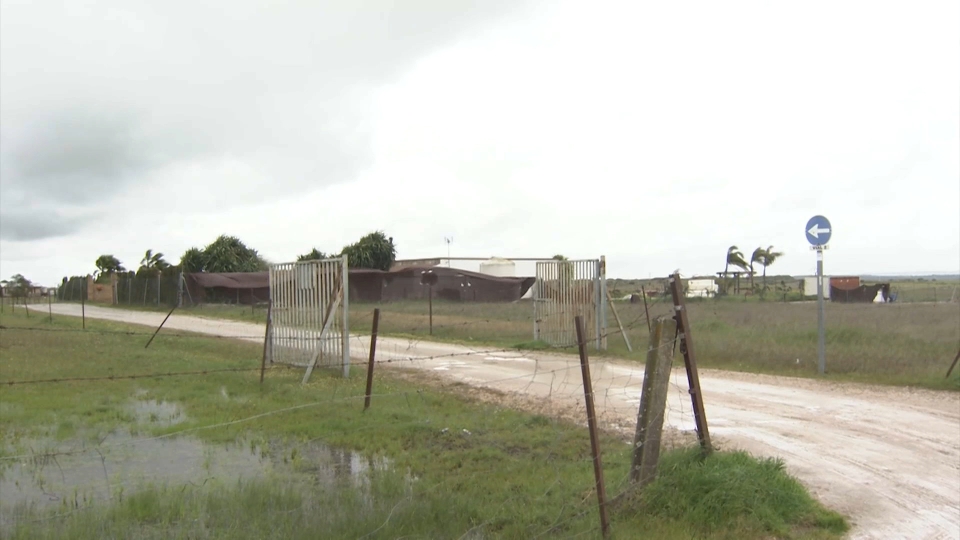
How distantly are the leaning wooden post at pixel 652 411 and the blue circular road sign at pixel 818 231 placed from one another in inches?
368

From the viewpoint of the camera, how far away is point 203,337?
21547 mm

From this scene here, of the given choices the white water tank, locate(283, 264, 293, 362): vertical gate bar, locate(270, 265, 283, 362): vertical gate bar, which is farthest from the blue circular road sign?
the white water tank

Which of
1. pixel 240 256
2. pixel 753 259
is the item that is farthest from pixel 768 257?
pixel 240 256

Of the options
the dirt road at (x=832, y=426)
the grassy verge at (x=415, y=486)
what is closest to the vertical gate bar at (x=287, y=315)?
the dirt road at (x=832, y=426)

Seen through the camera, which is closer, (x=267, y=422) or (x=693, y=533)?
(x=693, y=533)

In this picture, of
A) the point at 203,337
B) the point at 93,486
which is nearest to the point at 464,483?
the point at 93,486

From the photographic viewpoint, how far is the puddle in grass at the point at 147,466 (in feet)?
20.5

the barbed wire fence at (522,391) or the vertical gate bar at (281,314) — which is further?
the vertical gate bar at (281,314)

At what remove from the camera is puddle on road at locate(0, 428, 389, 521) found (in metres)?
6.26

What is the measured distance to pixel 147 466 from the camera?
23.4ft

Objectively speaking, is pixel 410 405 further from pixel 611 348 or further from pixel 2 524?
pixel 611 348

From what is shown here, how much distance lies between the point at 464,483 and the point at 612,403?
15.8ft

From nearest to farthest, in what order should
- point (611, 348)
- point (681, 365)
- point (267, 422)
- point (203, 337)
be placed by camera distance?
point (267, 422) → point (681, 365) → point (611, 348) → point (203, 337)

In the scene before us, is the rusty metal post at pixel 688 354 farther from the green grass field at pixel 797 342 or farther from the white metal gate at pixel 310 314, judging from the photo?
the white metal gate at pixel 310 314
